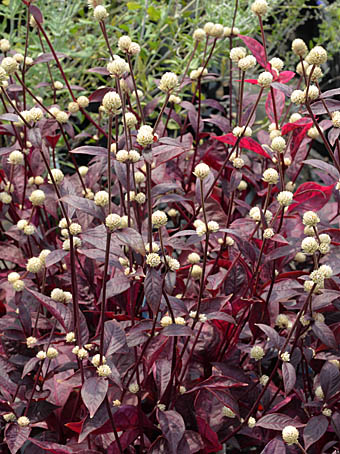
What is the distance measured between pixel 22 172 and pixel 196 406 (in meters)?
0.76

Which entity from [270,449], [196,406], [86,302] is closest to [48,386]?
[86,302]

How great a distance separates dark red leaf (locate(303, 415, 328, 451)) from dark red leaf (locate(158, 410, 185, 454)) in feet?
0.66

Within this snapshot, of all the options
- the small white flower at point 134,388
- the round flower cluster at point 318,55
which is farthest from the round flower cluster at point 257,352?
the round flower cluster at point 318,55

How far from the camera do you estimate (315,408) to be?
1.01 m

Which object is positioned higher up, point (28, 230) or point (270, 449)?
point (28, 230)

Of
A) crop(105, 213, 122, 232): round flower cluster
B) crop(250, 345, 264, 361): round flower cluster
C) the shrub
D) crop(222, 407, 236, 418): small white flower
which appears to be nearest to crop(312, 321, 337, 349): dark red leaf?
the shrub

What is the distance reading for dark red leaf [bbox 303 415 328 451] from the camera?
2.88 feet

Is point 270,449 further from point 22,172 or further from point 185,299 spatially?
point 22,172

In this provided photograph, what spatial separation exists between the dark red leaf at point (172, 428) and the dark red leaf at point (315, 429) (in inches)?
8.0

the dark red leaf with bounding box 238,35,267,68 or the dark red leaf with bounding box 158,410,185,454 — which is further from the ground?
the dark red leaf with bounding box 238,35,267,68

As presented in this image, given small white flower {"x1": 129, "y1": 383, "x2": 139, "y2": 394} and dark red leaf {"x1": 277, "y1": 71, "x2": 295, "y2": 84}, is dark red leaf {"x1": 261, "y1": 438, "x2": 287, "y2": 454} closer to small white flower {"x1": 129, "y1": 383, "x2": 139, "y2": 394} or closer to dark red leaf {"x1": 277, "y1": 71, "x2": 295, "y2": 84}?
small white flower {"x1": 129, "y1": 383, "x2": 139, "y2": 394}

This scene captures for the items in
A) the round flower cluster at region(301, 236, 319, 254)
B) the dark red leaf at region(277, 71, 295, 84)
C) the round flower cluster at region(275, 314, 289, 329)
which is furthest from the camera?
the dark red leaf at region(277, 71, 295, 84)

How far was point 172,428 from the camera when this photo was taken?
877 mm

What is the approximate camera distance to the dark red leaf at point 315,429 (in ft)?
2.88
